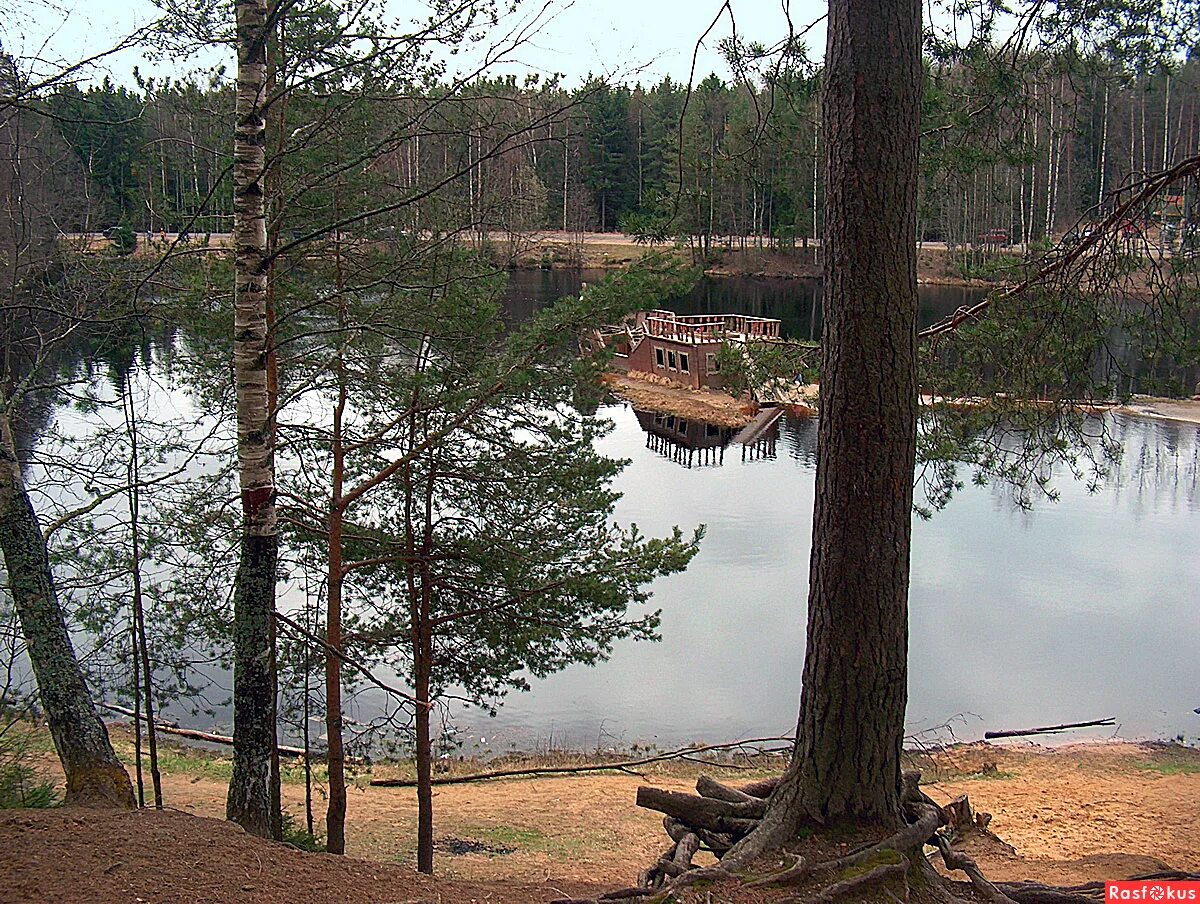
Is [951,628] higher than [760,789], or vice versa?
[760,789]

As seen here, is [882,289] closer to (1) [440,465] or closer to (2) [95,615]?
(1) [440,465]

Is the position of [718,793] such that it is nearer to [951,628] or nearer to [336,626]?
[336,626]

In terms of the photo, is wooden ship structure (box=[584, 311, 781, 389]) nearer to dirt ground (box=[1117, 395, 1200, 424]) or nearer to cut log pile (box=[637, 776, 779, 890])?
dirt ground (box=[1117, 395, 1200, 424])

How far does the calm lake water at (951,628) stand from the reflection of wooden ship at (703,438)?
411 centimetres

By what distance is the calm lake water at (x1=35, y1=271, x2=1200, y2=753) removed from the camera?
11.7 m

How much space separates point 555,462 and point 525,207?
1819 millimetres

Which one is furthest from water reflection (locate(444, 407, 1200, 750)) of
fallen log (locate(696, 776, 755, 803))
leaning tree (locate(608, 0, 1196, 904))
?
leaning tree (locate(608, 0, 1196, 904))

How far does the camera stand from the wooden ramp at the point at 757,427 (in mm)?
26509

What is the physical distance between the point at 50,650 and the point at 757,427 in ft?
74.9

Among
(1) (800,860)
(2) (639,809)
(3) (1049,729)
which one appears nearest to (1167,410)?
(3) (1049,729)

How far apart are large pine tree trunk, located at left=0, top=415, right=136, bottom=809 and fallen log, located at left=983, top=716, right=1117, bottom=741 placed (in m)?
8.74

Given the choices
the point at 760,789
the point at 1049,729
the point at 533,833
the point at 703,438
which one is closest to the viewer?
the point at 760,789

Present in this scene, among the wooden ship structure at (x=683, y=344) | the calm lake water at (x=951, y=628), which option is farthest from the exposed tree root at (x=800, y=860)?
the wooden ship structure at (x=683, y=344)

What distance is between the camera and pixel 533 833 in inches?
344
